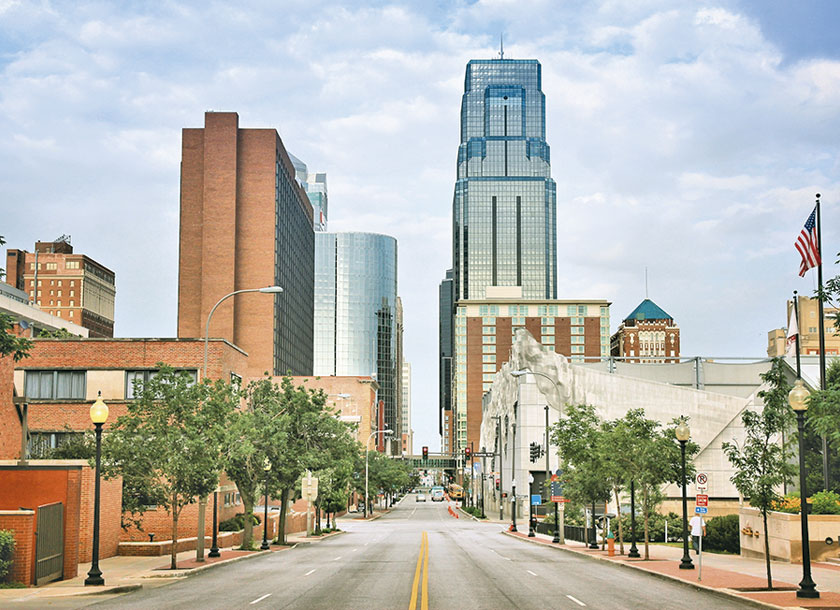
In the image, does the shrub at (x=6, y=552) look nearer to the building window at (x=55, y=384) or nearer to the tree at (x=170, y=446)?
the tree at (x=170, y=446)

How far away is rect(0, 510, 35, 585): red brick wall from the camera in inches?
875

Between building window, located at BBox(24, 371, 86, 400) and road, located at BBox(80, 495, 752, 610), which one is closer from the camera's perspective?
road, located at BBox(80, 495, 752, 610)

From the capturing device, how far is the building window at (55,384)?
151 feet

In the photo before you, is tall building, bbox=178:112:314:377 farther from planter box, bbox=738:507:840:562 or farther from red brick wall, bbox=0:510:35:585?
red brick wall, bbox=0:510:35:585

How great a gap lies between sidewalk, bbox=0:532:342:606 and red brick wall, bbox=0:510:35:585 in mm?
424

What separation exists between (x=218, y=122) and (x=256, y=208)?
14.3 m

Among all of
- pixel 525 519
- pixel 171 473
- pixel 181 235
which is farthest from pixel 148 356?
pixel 181 235

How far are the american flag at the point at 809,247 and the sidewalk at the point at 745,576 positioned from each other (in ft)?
35.0

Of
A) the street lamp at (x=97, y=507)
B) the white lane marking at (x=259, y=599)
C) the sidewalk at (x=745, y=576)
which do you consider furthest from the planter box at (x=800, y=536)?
the street lamp at (x=97, y=507)

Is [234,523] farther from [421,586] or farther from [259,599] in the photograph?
[259,599]

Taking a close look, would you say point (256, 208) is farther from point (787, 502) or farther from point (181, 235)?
point (787, 502)

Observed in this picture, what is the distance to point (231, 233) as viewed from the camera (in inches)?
5251

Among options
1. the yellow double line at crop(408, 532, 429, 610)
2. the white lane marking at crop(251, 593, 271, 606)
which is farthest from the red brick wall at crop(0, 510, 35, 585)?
the yellow double line at crop(408, 532, 429, 610)

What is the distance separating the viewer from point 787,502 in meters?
31.6
